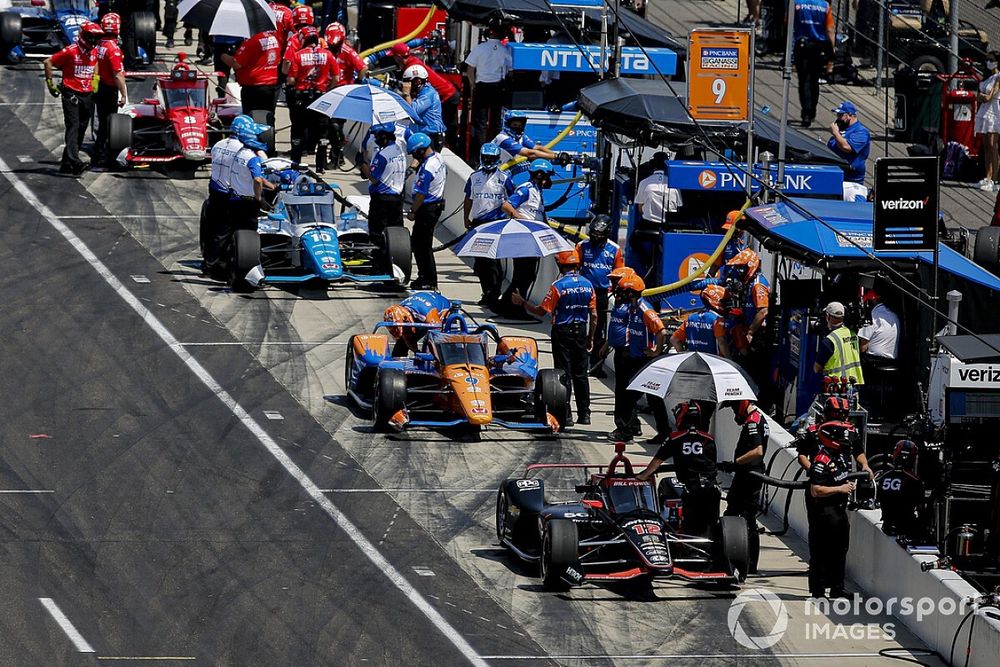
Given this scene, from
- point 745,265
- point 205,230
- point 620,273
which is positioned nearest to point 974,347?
point 745,265

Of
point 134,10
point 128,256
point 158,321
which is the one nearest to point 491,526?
point 158,321

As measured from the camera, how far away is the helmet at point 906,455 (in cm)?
1617

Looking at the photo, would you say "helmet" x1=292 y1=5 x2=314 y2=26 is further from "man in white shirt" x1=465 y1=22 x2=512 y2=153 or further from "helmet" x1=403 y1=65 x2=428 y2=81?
"man in white shirt" x1=465 y1=22 x2=512 y2=153

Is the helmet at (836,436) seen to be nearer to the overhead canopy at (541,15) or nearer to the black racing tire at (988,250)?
the black racing tire at (988,250)

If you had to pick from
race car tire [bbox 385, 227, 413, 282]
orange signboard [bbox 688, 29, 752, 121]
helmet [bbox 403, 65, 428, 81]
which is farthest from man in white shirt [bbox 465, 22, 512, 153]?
orange signboard [bbox 688, 29, 752, 121]

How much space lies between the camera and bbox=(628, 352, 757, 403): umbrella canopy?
16750 millimetres

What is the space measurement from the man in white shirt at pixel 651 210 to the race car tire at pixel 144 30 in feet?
38.8

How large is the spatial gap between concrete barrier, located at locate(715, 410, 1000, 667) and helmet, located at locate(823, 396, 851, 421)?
1.00 metres

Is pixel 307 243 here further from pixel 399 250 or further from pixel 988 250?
pixel 988 250

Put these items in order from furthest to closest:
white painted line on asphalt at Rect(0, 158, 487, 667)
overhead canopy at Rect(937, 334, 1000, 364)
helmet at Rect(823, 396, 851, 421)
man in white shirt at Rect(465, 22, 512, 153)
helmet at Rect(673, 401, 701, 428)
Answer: man in white shirt at Rect(465, 22, 512, 153)
helmet at Rect(673, 401, 701, 428)
helmet at Rect(823, 396, 851, 421)
overhead canopy at Rect(937, 334, 1000, 364)
white painted line on asphalt at Rect(0, 158, 487, 667)

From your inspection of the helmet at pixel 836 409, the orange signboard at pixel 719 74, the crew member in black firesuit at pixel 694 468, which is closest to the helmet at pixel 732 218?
the orange signboard at pixel 719 74

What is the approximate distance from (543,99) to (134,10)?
24.8 feet

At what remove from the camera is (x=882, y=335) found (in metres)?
18.9

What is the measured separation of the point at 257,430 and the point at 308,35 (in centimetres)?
989
